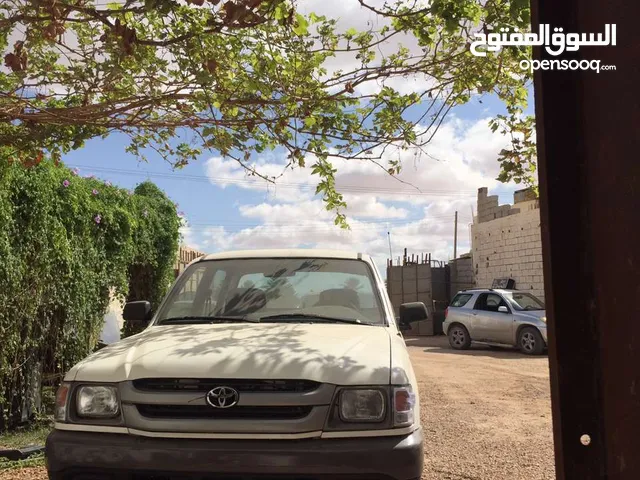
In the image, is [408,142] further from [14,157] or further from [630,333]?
[630,333]

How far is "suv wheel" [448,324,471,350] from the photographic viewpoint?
586 inches

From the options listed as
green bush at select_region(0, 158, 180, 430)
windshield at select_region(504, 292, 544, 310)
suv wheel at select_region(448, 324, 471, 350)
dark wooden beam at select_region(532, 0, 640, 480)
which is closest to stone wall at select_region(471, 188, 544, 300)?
windshield at select_region(504, 292, 544, 310)

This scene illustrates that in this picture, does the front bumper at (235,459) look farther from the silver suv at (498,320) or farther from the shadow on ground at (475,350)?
the silver suv at (498,320)

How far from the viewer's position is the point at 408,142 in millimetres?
5555

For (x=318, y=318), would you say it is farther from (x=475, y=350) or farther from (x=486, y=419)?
(x=475, y=350)

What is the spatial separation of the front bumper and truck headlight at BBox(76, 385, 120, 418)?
12cm

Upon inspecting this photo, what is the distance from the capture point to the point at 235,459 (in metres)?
2.62

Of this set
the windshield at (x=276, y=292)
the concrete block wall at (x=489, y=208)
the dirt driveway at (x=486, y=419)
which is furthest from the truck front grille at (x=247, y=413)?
the concrete block wall at (x=489, y=208)

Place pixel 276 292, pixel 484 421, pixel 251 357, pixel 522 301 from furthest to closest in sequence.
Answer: pixel 522 301 < pixel 484 421 < pixel 276 292 < pixel 251 357

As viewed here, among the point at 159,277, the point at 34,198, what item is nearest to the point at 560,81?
the point at 34,198

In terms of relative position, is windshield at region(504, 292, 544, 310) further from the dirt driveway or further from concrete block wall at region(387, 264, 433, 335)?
concrete block wall at region(387, 264, 433, 335)

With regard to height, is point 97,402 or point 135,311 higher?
point 135,311

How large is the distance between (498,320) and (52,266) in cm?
1065

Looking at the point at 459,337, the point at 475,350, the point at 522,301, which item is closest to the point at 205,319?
the point at 522,301
